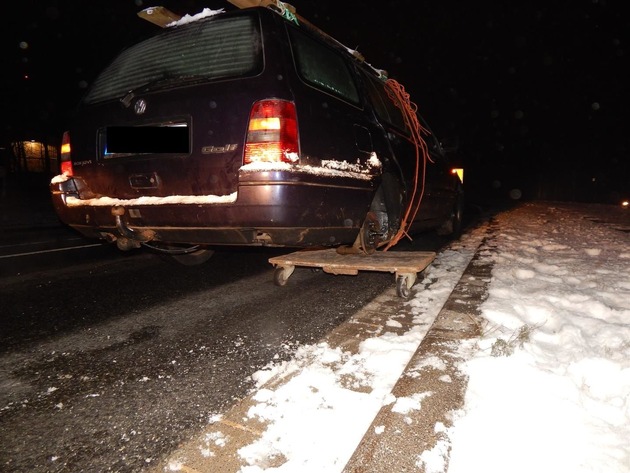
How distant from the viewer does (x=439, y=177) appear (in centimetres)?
460

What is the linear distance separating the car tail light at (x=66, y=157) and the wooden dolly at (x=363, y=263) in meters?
1.66

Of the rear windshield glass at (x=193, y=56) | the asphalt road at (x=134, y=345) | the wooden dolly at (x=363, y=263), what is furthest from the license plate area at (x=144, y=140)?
the wooden dolly at (x=363, y=263)

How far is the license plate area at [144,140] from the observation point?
2275mm

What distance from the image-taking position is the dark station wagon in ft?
6.97

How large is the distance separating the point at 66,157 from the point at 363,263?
2.35 m

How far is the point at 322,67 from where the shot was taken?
104 inches

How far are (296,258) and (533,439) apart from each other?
2.17 metres

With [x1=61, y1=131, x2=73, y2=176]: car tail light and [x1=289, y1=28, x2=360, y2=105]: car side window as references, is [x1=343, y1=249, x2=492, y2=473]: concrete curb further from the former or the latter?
[x1=61, y1=131, x2=73, y2=176]: car tail light

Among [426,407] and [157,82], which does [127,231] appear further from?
[426,407]

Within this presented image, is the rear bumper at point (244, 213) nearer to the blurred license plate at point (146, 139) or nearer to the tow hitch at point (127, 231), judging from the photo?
the tow hitch at point (127, 231)

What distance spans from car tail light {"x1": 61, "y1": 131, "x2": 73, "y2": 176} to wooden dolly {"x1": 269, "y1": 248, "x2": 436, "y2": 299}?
1661 millimetres

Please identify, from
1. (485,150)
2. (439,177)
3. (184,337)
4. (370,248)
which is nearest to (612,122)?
(485,150)

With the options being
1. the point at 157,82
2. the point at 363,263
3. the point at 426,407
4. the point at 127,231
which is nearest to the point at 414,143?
the point at 363,263

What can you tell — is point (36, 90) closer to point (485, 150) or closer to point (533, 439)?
point (533, 439)
